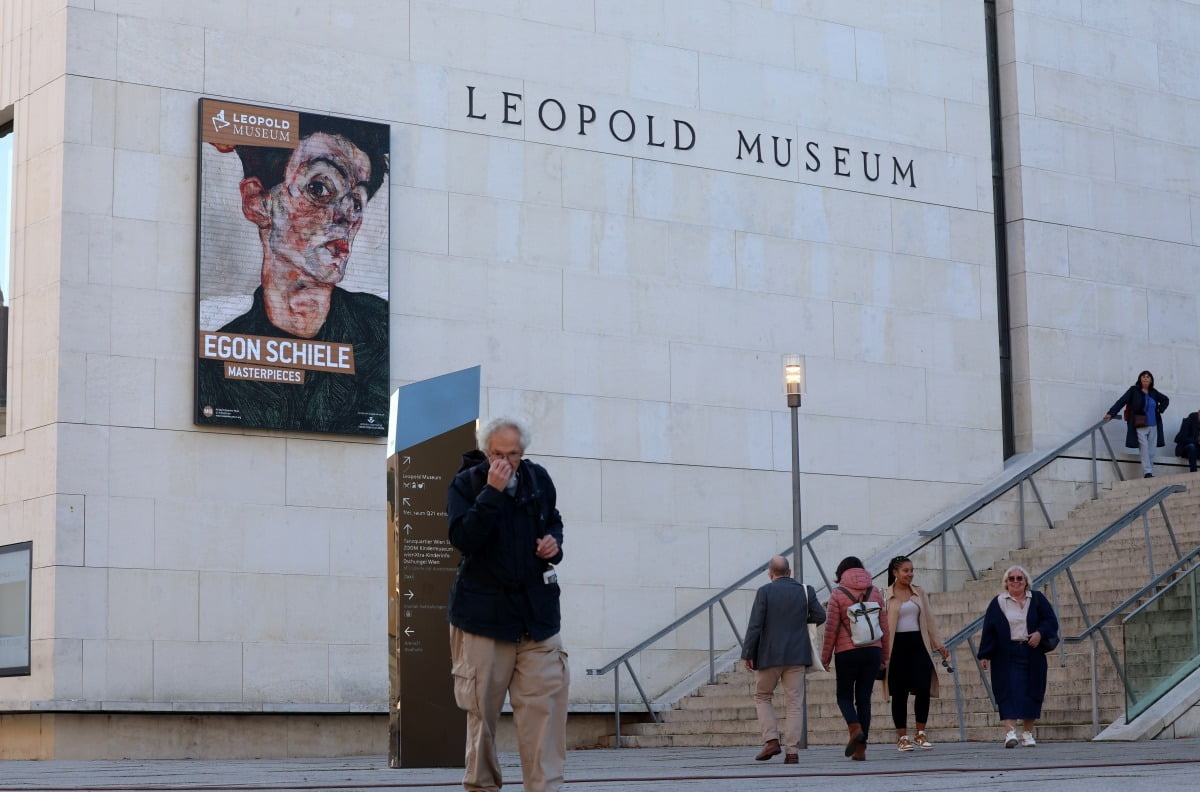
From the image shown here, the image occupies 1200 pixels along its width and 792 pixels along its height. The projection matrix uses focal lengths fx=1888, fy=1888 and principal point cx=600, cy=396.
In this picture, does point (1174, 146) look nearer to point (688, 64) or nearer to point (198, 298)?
point (688, 64)

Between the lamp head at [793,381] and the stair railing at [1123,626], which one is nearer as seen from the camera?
the stair railing at [1123,626]

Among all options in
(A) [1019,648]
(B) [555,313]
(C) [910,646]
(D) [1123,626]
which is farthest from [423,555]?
(B) [555,313]

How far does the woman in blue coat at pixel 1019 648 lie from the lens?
1503 centimetres

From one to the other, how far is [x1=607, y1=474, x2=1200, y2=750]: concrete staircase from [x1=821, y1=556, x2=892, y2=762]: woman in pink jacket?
248 cm

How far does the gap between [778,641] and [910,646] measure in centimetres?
138

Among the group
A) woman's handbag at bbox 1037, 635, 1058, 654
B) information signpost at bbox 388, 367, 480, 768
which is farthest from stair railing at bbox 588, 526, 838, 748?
information signpost at bbox 388, 367, 480, 768

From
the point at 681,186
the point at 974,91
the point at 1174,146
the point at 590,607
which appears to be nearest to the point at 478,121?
the point at 681,186

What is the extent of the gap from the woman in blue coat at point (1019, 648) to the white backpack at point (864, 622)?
1.15 m

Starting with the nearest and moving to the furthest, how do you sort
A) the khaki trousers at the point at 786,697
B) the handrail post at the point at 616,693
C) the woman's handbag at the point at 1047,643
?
the khaki trousers at the point at 786,697
the woman's handbag at the point at 1047,643
the handrail post at the point at 616,693

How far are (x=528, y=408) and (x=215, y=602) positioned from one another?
401 cm

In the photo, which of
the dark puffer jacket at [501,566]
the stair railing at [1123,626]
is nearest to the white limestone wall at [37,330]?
the stair railing at [1123,626]

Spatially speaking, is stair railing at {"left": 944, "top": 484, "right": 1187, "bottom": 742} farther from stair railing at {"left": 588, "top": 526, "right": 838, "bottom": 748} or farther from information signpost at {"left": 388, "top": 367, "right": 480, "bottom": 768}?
information signpost at {"left": 388, "top": 367, "right": 480, "bottom": 768}

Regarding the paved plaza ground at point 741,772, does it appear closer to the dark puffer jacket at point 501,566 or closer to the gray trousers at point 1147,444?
the dark puffer jacket at point 501,566

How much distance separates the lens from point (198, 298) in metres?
18.4
